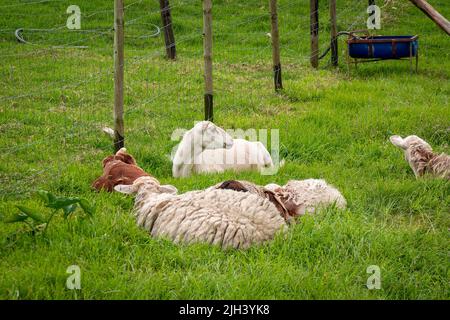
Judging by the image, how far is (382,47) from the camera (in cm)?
1218

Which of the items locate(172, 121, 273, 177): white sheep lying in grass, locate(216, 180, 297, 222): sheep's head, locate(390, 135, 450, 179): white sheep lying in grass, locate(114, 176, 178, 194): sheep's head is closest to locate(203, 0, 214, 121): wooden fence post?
locate(172, 121, 273, 177): white sheep lying in grass

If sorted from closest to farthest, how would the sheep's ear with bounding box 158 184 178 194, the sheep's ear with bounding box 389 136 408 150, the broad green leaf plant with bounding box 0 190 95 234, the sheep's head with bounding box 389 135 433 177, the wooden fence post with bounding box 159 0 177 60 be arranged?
the broad green leaf plant with bounding box 0 190 95 234 < the sheep's ear with bounding box 158 184 178 194 < the sheep's head with bounding box 389 135 433 177 < the sheep's ear with bounding box 389 136 408 150 < the wooden fence post with bounding box 159 0 177 60

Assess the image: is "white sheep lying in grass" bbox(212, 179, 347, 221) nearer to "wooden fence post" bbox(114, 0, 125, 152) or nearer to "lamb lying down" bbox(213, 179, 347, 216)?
"lamb lying down" bbox(213, 179, 347, 216)

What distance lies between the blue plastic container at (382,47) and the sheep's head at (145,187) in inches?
316

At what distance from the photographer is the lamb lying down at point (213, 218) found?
425cm

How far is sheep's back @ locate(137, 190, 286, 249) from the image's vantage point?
4.25 m

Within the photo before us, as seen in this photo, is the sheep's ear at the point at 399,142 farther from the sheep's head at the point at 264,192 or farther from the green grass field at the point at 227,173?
the sheep's head at the point at 264,192

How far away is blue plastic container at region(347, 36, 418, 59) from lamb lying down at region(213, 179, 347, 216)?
756 centimetres

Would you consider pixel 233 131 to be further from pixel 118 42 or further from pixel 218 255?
pixel 218 255

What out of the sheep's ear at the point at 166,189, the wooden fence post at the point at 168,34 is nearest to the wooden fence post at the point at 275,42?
the wooden fence post at the point at 168,34

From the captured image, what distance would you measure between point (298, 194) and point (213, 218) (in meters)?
1.05

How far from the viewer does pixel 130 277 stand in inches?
148

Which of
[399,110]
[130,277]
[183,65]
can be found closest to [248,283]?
[130,277]

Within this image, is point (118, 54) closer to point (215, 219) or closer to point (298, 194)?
point (298, 194)
